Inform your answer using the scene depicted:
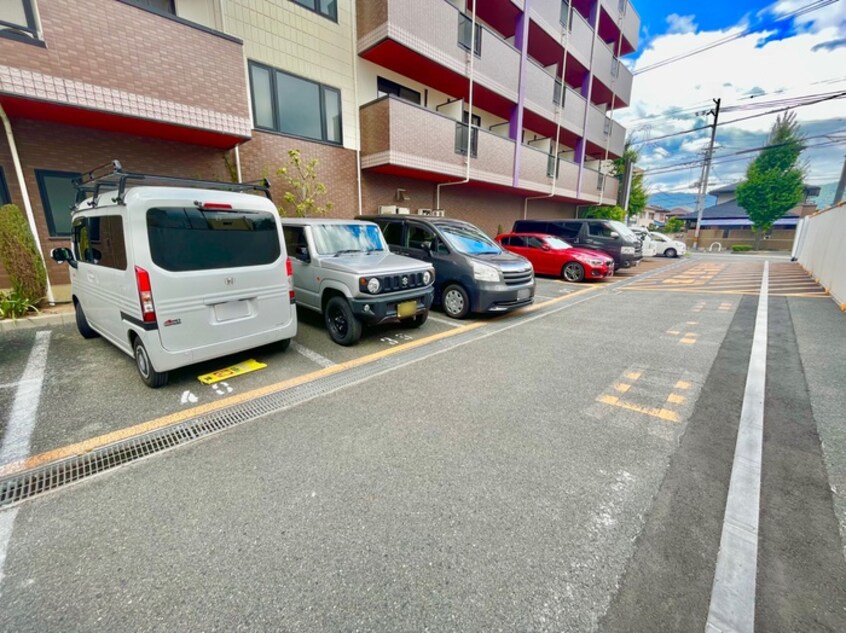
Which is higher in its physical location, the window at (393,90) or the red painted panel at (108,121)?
the window at (393,90)

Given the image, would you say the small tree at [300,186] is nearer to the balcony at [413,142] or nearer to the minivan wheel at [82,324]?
the balcony at [413,142]

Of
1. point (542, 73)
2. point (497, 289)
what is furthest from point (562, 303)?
point (542, 73)

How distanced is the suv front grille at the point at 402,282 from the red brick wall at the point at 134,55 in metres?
4.50

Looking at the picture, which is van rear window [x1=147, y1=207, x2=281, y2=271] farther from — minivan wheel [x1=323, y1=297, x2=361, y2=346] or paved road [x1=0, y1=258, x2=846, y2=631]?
paved road [x1=0, y1=258, x2=846, y2=631]

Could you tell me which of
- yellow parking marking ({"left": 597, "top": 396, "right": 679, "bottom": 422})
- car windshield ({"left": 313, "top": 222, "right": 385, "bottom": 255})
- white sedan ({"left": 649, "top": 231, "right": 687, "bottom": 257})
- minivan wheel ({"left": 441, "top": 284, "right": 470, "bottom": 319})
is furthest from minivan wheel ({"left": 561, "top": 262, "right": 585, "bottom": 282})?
white sedan ({"left": 649, "top": 231, "right": 687, "bottom": 257})

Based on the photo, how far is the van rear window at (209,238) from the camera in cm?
318

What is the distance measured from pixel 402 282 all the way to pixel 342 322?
1.00m

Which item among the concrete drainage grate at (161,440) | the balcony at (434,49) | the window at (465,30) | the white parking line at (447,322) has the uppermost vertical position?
the window at (465,30)

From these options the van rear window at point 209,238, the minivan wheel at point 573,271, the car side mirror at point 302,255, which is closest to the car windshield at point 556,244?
the minivan wheel at point 573,271

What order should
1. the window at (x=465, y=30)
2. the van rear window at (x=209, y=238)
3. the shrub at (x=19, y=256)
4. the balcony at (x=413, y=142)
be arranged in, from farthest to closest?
the window at (x=465, y=30)
the balcony at (x=413, y=142)
the shrub at (x=19, y=256)
the van rear window at (x=209, y=238)

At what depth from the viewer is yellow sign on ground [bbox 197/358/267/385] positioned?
3.68 m

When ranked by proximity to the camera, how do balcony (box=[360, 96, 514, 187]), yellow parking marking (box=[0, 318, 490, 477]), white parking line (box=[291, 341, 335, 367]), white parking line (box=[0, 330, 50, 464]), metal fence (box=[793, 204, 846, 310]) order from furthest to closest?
balcony (box=[360, 96, 514, 187]) → metal fence (box=[793, 204, 846, 310]) → white parking line (box=[291, 341, 335, 367]) → white parking line (box=[0, 330, 50, 464]) → yellow parking marking (box=[0, 318, 490, 477])

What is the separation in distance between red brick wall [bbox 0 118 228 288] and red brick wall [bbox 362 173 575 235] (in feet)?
14.2

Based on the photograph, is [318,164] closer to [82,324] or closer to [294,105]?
[294,105]
